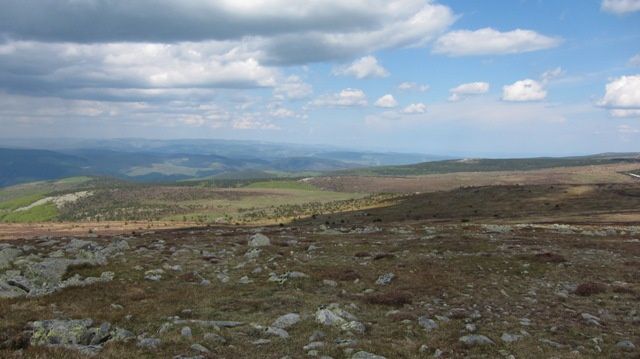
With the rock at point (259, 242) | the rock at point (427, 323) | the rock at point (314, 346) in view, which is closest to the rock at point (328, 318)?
the rock at point (314, 346)

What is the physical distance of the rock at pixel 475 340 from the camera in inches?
596

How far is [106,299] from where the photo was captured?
20.9 meters

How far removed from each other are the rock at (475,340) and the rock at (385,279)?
9.47 meters

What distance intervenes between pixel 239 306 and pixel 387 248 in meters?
19.7

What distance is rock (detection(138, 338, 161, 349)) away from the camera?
14.2 metres

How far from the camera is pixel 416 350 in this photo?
48.1ft

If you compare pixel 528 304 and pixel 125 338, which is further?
pixel 528 304

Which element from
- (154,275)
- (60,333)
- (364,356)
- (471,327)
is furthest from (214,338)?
(154,275)

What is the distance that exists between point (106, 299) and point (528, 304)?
61.8 ft

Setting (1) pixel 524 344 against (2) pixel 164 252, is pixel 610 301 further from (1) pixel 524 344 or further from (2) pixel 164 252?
(2) pixel 164 252

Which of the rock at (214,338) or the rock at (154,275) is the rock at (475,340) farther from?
the rock at (154,275)

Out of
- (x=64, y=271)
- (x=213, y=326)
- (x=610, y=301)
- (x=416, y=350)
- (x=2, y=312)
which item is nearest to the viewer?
(x=416, y=350)

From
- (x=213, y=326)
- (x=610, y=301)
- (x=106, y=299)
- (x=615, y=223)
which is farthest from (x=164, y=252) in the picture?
(x=615, y=223)

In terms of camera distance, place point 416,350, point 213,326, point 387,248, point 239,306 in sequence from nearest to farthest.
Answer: point 416,350 < point 213,326 < point 239,306 < point 387,248
